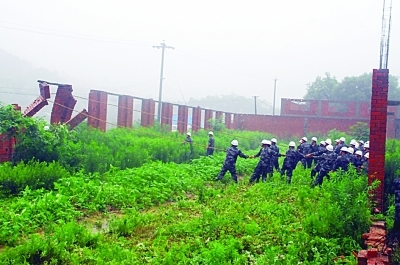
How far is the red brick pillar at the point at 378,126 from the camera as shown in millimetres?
7602

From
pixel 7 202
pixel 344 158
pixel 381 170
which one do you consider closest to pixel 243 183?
pixel 344 158

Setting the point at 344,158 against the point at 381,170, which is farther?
the point at 344,158

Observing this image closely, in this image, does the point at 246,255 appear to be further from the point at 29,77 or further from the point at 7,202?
the point at 29,77

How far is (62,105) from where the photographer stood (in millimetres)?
14398

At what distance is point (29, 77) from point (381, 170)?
52006 millimetres

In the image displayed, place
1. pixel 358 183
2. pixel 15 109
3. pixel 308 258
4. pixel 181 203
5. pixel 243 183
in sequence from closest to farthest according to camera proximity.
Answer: pixel 308 258
pixel 358 183
pixel 181 203
pixel 15 109
pixel 243 183

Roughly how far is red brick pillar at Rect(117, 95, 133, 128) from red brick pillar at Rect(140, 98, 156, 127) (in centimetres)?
115

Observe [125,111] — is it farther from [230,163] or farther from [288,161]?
[288,161]

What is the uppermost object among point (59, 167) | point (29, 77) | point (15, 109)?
point (29, 77)

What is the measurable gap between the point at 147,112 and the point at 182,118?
414cm

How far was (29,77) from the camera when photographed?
5334 cm

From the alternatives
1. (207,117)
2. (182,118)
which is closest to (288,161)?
(182,118)

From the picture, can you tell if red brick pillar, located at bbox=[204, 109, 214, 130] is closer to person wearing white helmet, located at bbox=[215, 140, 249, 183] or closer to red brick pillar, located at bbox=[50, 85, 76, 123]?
red brick pillar, located at bbox=[50, 85, 76, 123]

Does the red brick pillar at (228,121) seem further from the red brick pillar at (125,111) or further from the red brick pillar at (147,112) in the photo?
the red brick pillar at (125,111)
